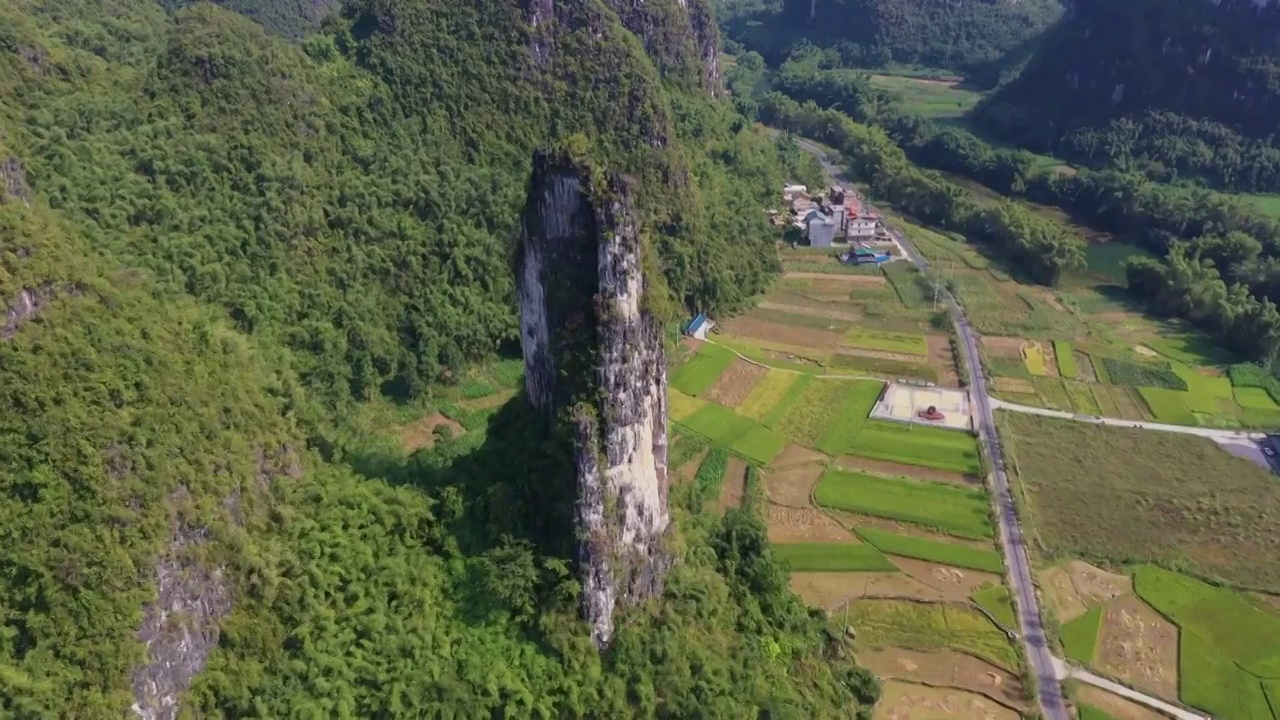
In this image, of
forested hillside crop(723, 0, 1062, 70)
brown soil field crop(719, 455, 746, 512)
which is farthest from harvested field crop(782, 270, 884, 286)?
forested hillside crop(723, 0, 1062, 70)

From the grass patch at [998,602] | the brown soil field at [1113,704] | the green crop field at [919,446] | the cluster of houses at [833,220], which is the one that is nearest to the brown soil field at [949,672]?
the brown soil field at [1113,704]

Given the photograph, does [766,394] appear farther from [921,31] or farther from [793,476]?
[921,31]

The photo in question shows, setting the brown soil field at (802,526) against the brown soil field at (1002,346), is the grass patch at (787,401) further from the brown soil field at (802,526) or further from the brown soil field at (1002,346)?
the brown soil field at (1002,346)

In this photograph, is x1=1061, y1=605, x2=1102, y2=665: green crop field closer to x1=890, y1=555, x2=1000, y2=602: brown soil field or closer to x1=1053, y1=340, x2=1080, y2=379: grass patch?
x1=890, y1=555, x2=1000, y2=602: brown soil field

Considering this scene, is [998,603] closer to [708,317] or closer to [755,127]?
[708,317]

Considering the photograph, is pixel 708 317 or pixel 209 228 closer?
pixel 209 228

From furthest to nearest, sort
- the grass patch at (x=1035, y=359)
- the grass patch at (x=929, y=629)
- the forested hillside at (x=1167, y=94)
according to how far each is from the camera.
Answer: the forested hillside at (x=1167, y=94) < the grass patch at (x=1035, y=359) < the grass patch at (x=929, y=629)

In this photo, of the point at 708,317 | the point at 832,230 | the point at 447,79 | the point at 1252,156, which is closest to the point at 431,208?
the point at 447,79

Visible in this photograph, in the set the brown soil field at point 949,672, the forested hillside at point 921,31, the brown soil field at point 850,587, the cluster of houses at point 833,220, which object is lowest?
the brown soil field at point 949,672
